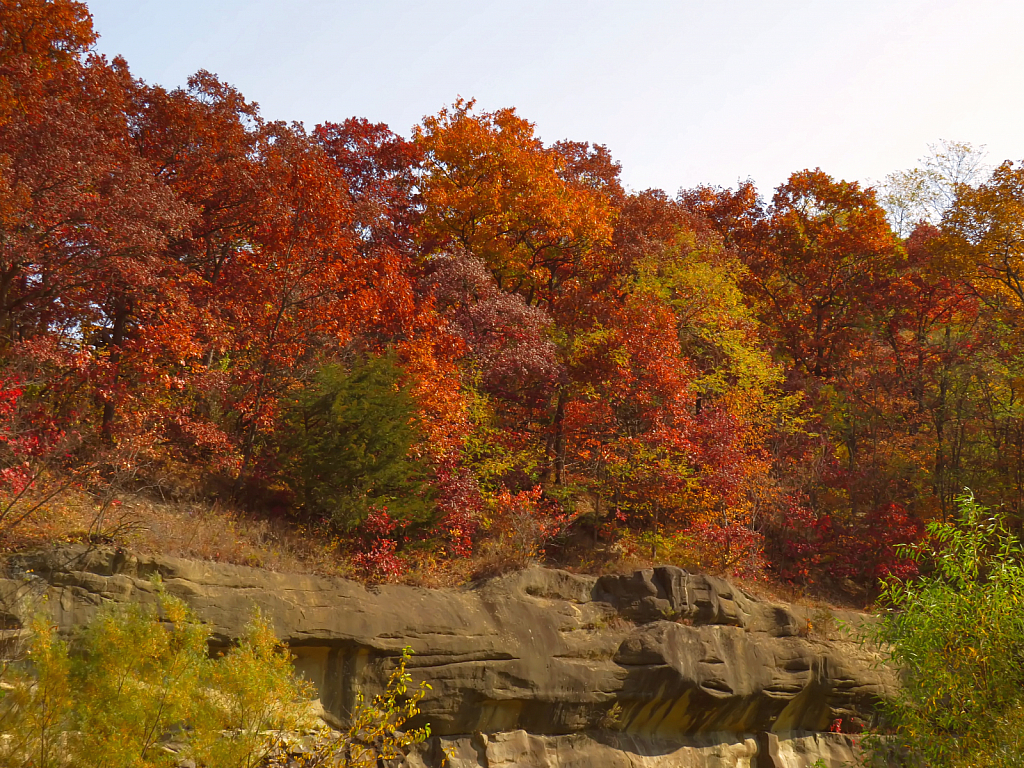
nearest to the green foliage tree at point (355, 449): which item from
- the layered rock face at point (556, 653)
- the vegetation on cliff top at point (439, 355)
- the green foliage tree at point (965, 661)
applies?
the vegetation on cliff top at point (439, 355)

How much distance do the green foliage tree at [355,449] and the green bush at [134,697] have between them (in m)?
5.64

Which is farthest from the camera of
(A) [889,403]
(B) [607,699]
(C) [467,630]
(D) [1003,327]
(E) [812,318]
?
(E) [812,318]

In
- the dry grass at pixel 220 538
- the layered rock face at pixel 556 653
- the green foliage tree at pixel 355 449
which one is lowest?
the layered rock face at pixel 556 653

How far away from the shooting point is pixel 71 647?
10.8 m

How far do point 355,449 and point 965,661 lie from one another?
38.2 feet

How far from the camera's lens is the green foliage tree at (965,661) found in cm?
1059

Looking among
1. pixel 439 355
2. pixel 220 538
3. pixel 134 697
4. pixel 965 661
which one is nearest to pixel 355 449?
pixel 220 538

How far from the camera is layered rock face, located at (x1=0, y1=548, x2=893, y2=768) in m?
12.9

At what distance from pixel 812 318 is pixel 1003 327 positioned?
7426mm

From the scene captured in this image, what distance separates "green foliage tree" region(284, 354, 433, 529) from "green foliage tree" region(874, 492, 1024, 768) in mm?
9832

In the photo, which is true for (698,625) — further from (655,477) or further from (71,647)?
(71,647)

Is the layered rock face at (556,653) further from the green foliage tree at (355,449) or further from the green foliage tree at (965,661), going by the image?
the green foliage tree at (965,661)

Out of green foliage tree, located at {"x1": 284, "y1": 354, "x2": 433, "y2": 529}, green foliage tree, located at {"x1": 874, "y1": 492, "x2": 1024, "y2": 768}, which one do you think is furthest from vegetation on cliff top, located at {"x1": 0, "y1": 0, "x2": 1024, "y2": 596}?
green foliage tree, located at {"x1": 874, "y1": 492, "x2": 1024, "y2": 768}

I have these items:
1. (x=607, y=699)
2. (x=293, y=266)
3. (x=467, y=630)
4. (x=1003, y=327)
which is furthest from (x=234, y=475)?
(x=1003, y=327)
